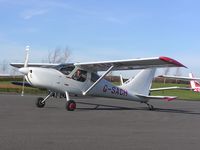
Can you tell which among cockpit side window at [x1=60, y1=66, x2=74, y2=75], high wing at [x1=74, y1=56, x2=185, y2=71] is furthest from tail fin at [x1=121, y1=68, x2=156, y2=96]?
cockpit side window at [x1=60, y1=66, x2=74, y2=75]

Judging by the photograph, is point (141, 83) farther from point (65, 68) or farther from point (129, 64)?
point (65, 68)

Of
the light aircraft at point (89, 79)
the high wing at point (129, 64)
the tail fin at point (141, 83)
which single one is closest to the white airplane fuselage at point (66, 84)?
the light aircraft at point (89, 79)

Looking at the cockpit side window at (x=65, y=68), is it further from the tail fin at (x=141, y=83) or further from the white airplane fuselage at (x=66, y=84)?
the tail fin at (x=141, y=83)

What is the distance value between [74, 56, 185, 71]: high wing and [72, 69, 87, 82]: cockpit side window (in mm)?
245

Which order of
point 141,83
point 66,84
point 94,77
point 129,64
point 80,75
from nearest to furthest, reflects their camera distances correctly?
point 66,84 < point 80,75 < point 129,64 < point 94,77 < point 141,83

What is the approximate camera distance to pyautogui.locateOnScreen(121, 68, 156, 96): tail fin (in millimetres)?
22219

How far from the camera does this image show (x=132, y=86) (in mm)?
22219

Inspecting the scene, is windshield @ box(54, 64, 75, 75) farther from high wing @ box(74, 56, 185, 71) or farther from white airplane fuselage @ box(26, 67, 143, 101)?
high wing @ box(74, 56, 185, 71)

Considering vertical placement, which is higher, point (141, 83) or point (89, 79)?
point (89, 79)

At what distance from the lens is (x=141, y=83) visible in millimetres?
22625

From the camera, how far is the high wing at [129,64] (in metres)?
19.0

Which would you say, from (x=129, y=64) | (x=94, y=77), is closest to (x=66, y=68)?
(x=94, y=77)

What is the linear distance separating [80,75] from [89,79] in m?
0.54

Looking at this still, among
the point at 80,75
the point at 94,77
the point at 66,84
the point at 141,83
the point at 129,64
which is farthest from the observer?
the point at 141,83
